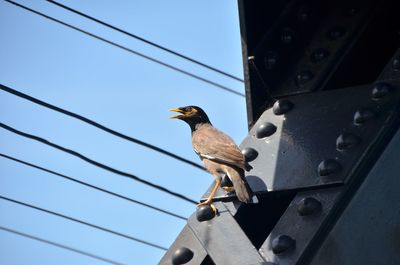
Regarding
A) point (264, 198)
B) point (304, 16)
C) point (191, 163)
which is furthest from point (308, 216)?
point (191, 163)

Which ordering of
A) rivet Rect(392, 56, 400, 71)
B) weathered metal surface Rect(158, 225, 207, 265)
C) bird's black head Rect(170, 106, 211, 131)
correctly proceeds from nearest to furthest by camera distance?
weathered metal surface Rect(158, 225, 207, 265) < rivet Rect(392, 56, 400, 71) < bird's black head Rect(170, 106, 211, 131)

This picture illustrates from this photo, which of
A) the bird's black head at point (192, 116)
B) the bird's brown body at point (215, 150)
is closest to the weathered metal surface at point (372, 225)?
the bird's brown body at point (215, 150)

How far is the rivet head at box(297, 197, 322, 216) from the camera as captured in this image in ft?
9.19

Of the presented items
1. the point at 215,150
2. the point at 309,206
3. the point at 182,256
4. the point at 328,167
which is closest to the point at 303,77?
the point at 328,167

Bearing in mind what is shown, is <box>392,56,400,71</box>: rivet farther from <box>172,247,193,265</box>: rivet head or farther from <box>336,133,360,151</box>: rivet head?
<box>172,247,193,265</box>: rivet head

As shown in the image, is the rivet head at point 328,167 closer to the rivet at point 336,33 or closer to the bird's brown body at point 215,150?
the rivet at point 336,33

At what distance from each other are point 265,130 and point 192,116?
4.21 meters

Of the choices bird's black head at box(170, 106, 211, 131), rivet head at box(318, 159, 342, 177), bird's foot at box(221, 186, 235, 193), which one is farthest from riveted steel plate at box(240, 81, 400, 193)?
bird's black head at box(170, 106, 211, 131)

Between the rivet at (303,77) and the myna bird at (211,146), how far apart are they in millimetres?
471

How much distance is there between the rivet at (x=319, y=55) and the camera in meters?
3.50

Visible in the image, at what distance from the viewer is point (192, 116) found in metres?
7.51

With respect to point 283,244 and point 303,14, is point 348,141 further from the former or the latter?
point 303,14

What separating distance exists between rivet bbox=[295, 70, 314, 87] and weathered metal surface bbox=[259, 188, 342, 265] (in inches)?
26.4

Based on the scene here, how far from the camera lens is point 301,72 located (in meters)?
3.55
